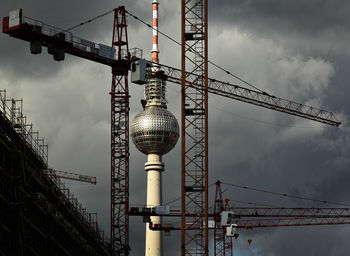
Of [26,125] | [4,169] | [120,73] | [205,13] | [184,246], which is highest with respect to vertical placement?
[120,73]

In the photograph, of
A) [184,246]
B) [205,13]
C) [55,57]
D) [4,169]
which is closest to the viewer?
[4,169]

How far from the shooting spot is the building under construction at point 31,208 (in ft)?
345

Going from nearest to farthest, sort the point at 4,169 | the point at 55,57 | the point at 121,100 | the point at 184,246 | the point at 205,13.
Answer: the point at 4,169 → the point at 184,246 → the point at 205,13 → the point at 55,57 → the point at 121,100

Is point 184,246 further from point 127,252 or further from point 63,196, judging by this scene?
point 127,252

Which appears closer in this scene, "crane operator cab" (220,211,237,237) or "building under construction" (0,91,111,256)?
"building under construction" (0,91,111,256)

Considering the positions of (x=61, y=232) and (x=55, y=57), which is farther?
(x=55, y=57)

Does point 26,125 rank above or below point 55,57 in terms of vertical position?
below

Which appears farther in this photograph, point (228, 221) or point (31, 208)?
point (228, 221)

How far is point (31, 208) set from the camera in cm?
11394

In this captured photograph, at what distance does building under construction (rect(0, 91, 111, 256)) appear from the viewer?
4144 inches

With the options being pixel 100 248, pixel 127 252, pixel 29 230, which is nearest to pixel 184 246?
pixel 29 230

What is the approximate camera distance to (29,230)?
369 feet

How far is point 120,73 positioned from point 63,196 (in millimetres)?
59107

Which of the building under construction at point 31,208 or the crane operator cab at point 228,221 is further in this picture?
the crane operator cab at point 228,221
